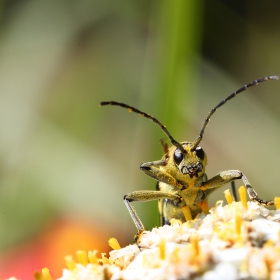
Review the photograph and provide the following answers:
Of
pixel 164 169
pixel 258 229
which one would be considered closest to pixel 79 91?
pixel 164 169

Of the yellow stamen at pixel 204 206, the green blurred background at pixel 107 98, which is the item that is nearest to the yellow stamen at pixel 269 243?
the yellow stamen at pixel 204 206

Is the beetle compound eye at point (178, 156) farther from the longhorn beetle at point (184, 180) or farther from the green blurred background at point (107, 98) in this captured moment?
the green blurred background at point (107, 98)

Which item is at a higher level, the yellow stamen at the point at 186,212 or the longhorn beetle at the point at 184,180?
the longhorn beetle at the point at 184,180

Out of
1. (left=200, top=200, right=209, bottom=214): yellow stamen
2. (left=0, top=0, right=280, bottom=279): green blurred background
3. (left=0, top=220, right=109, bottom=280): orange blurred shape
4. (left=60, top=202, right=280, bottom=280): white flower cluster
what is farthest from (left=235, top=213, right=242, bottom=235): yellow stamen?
(left=0, top=0, right=280, bottom=279): green blurred background

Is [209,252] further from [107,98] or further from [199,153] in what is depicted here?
[107,98]

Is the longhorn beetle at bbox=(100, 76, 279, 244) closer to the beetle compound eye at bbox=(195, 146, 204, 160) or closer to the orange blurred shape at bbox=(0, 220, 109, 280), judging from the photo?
the beetle compound eye at bbox=(195, 146, 204, 160)

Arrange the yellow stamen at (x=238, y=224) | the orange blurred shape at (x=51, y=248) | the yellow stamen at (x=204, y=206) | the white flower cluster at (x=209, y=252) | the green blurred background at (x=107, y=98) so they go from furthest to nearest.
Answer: the green blurred background at (x=107, y=98) → the orange blurred shape at (x=51, y=248) → the yellow stamen at (x=204, y=206) → the yellow stamen at (x=238, y=224) → the white flower cluster at (x=209, y=252)

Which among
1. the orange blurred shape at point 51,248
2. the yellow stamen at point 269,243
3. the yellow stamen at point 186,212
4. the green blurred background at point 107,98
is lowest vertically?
the yellow stamen at point 269,243
